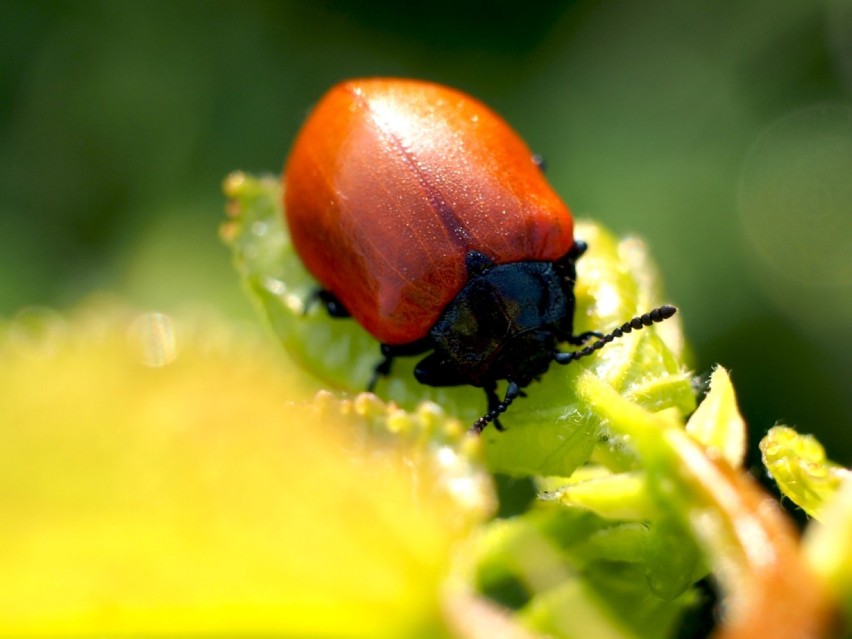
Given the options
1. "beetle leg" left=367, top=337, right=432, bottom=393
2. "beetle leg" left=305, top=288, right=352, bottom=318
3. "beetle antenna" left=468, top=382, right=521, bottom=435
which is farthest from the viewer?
"beetle leg" left=305, top=288, right=352, bottom=318

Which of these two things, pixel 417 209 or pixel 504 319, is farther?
pixel 504 319

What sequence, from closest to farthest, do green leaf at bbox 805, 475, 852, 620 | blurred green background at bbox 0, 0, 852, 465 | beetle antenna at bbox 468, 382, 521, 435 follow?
green leaf at bbox 805, 475, 852, 620 < beetle antenna at bbox 468, 382, 521, 435 < blurred green background at bbox 0, 0, 852, 465

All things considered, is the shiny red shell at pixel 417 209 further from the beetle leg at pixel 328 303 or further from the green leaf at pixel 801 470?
the green leaf at pixel 801 470

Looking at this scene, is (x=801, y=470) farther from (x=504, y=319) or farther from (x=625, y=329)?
(x=504, y=319)

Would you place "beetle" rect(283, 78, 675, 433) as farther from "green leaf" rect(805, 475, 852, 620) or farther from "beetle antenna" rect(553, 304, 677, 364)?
"green leaf" rect(805, 475, 852, 620)

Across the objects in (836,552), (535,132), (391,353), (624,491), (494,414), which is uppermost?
(535,132)

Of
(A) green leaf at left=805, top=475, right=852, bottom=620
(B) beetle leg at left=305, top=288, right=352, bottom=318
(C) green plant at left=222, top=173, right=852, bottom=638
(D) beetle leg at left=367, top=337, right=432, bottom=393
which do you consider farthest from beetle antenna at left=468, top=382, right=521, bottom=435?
(A) green leaf at left=805, top=475, right=852, bottom=620

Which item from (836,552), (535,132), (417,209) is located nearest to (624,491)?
(836,552)

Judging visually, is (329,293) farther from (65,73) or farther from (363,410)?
(65,73)
